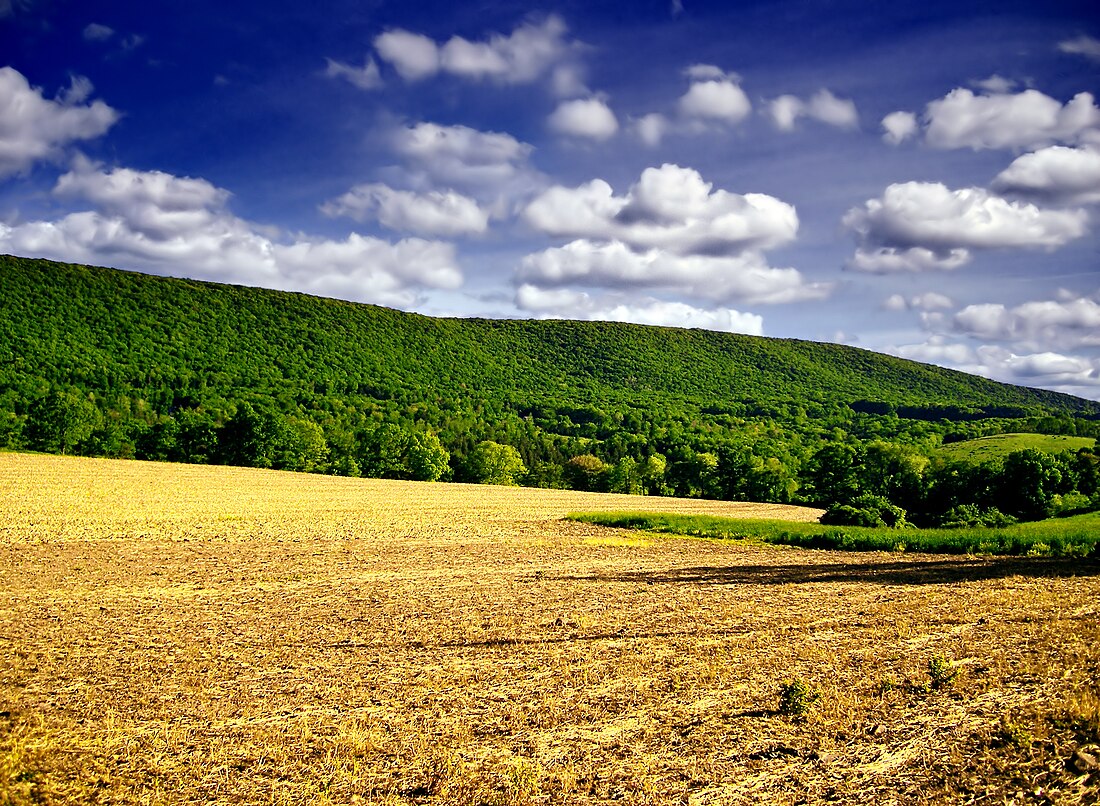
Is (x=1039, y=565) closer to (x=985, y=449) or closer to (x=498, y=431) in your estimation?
(x=985, y=449)

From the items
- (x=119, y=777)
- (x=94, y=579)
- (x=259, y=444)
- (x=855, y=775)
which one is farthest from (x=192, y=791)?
(x=259, y=444)

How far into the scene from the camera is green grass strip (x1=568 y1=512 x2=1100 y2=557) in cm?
3369

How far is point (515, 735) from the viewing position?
10.1 metres

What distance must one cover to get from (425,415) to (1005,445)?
9945cm

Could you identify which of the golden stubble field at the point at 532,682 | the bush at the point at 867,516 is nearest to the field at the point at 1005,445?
the bush at the point at 867,516

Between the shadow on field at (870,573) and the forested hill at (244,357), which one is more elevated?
the forested hill at (244,357)

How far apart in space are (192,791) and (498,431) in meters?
127

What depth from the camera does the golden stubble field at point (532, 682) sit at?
28.6ft

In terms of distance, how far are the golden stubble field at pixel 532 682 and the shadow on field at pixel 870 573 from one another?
1.07 ft

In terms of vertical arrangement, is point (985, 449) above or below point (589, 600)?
above

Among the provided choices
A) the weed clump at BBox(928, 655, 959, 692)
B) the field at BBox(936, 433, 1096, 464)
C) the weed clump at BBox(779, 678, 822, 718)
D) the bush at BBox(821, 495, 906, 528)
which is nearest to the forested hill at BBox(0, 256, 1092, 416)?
the field at BBox(936, 433, 1096, 464)

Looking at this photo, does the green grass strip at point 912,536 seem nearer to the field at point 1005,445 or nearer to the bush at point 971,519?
the bush at point 971,519

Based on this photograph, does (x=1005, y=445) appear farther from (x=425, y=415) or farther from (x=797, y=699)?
(x=797, y=699)

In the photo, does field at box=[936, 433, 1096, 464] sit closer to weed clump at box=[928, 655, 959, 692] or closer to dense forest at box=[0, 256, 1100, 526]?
dense forest at box=[0, 256, 1100, 526]
